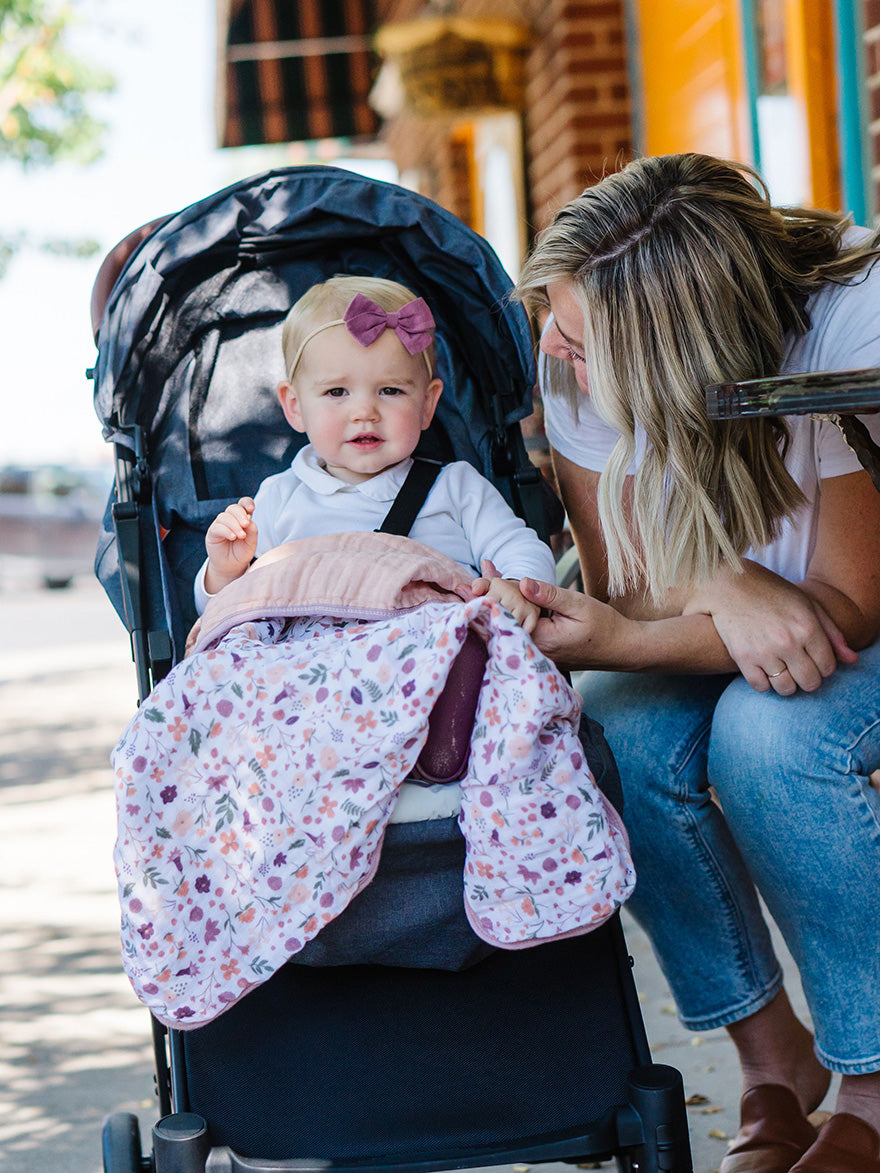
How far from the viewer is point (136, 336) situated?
91.7 inches

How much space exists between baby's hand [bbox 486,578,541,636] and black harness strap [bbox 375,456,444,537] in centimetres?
34

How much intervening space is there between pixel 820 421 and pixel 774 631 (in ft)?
1.09

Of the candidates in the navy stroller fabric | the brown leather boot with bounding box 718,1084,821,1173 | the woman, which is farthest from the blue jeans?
the navy stroller fabric

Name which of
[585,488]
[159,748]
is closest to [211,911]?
[159,748]

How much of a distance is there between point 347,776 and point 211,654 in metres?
0.24

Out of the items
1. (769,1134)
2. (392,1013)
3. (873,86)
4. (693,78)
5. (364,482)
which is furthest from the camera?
(693,78)

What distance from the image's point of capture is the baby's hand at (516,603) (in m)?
1.83

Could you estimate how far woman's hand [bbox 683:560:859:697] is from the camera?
6.13 ft

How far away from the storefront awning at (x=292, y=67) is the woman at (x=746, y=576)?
24.3ft

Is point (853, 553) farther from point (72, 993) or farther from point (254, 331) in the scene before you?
point (72, 993)

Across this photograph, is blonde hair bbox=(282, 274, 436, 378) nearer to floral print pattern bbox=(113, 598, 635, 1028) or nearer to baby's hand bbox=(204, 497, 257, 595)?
baby's hand bbox=(204, 497, 257, 595)

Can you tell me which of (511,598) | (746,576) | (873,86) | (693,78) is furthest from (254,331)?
(693,78)

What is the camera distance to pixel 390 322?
213 centimetres

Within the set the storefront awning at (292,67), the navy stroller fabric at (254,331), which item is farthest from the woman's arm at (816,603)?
the storefront awning at (292,67)
